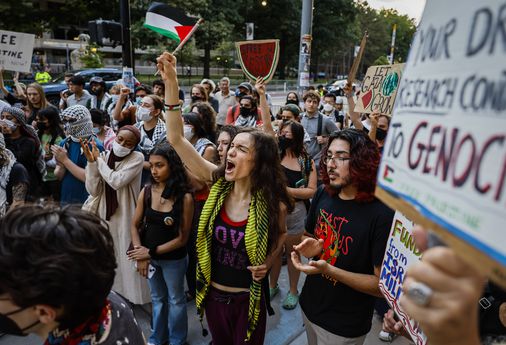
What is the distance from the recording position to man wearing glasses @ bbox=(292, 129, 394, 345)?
Result: 6.46 ft

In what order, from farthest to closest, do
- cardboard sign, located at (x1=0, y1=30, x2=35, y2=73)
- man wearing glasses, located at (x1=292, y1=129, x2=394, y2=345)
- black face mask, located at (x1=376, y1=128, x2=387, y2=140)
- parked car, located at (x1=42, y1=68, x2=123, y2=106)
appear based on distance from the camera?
parked car, located at (x1=42, y1=68, x2=123, y2=106), cardboard sign, located at (x1=0, y1=30, x2=35, y2=73), black face mask, located at (x1=376, y1=128, x2=387, y2=140), man wearing glasses, located at (x1=292, y1=129, x2=394, y2=345)

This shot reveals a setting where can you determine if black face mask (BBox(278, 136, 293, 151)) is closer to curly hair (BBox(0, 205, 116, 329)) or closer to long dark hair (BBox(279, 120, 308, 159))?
long dark hair (BBox(279, 120, 308, 159))

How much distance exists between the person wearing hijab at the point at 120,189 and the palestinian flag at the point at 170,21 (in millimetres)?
1407

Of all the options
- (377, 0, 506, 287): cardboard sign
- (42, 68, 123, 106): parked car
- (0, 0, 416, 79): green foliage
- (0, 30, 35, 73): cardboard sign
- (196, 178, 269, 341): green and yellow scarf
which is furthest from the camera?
(0, 0, 416, 79): green foliage

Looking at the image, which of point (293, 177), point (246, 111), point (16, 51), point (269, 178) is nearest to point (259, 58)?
point (246, 111)

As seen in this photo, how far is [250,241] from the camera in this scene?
7.38 ft

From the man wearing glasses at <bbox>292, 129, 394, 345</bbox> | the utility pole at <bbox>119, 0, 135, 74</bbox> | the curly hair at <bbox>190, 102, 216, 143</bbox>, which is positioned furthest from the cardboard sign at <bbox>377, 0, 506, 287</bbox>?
the utility pole at <bbox>119, 0, 135, 74</bbox>

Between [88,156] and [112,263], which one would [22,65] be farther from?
[112,263]

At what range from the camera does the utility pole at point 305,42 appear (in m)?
7.34

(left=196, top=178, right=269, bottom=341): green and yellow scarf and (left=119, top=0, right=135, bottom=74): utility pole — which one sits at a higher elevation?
(left=119, top=0, right=135, bottom=74): utility pole

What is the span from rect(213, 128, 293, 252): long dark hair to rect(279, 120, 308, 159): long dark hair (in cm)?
121

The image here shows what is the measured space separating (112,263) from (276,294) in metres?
2.84

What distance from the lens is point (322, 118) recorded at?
5414 millimetres

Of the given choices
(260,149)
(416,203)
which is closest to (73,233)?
(416,203)
